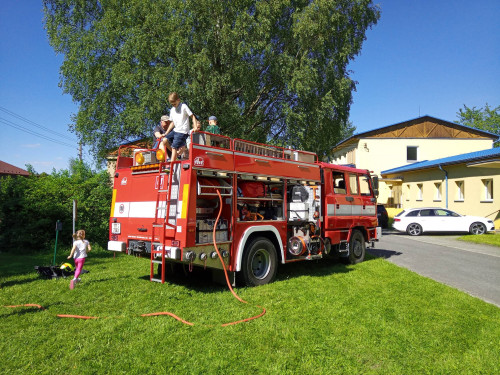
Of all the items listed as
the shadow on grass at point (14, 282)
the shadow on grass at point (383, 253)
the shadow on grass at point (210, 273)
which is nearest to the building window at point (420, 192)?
the shadow on grass at point (383, 253)

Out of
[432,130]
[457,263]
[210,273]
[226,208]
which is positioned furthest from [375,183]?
[432,130]

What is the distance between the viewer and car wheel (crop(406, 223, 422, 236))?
1961cm

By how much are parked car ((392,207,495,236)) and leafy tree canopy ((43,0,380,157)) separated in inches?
267

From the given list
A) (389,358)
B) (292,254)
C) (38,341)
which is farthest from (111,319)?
(292,254)

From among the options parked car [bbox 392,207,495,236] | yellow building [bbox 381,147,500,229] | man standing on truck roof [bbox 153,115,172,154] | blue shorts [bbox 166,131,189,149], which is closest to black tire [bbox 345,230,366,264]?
blue shorts [bbox 166,131,189,149]

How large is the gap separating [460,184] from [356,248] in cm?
1670

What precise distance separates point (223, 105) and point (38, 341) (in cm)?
1259

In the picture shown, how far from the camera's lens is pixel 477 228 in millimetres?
18656

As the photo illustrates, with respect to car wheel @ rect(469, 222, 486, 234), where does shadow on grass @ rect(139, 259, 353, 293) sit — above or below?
below

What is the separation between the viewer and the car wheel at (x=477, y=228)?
18.5 m

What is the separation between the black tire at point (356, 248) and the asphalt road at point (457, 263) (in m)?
1.06

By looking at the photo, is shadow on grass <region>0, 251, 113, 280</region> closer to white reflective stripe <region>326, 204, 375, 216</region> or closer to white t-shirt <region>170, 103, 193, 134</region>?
white t-shirt <region>170, 103, 193, 134</region>

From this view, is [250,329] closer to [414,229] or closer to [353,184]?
[353,184]

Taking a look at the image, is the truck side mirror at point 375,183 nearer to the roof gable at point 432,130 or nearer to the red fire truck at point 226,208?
the red fire truck at point 226,208
